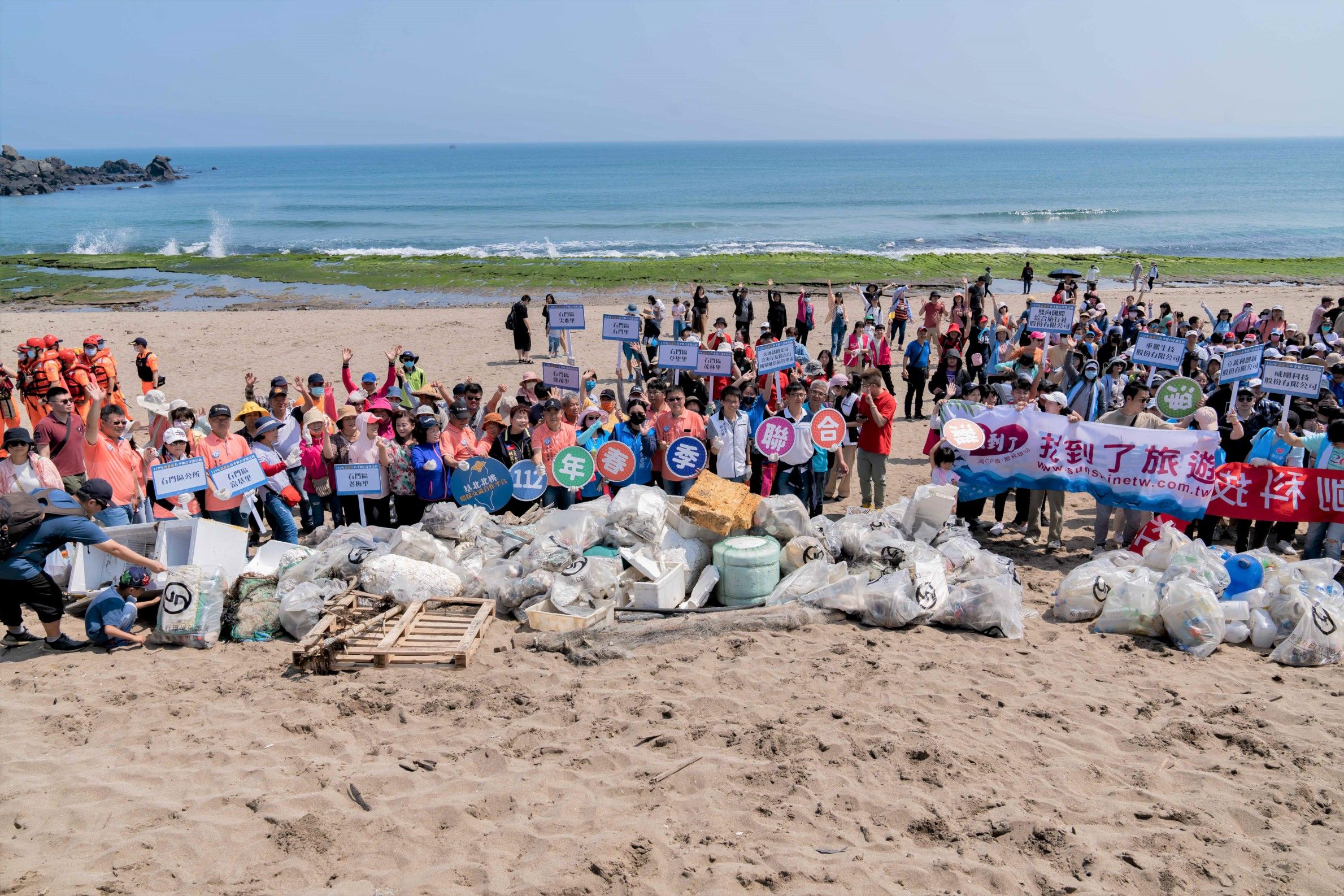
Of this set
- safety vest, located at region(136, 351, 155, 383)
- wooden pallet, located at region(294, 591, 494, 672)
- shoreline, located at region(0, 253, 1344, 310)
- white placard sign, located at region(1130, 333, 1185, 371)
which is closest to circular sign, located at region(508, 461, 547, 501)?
wooden pallet, located at region(294, 591, 494, 672)

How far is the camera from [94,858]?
444 centimetres

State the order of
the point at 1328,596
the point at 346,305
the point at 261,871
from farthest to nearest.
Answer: the point at 346,305, the point at 1328,596, the point at 261,871

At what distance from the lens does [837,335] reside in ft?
62.5

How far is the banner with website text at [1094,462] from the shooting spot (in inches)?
312

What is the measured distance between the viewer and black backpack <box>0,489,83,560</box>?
6.15 meters

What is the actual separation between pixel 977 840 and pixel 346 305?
28413 mm

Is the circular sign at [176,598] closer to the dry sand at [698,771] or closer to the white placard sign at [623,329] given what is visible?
the dry sand at [698,771]

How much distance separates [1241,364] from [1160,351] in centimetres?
144

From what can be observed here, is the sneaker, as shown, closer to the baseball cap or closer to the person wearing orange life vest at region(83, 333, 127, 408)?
the baseball cap

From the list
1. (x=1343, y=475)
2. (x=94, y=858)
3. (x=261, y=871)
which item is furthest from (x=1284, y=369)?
(x=94, y=858)

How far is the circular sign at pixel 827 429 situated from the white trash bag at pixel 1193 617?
11.1 ft

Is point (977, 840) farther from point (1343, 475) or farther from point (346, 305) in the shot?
point (346, 305)

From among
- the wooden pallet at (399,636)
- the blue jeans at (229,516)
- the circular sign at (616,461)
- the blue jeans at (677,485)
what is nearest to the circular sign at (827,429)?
the blue jeans at (677,485)

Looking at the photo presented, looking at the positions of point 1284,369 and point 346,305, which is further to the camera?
point 346,305
